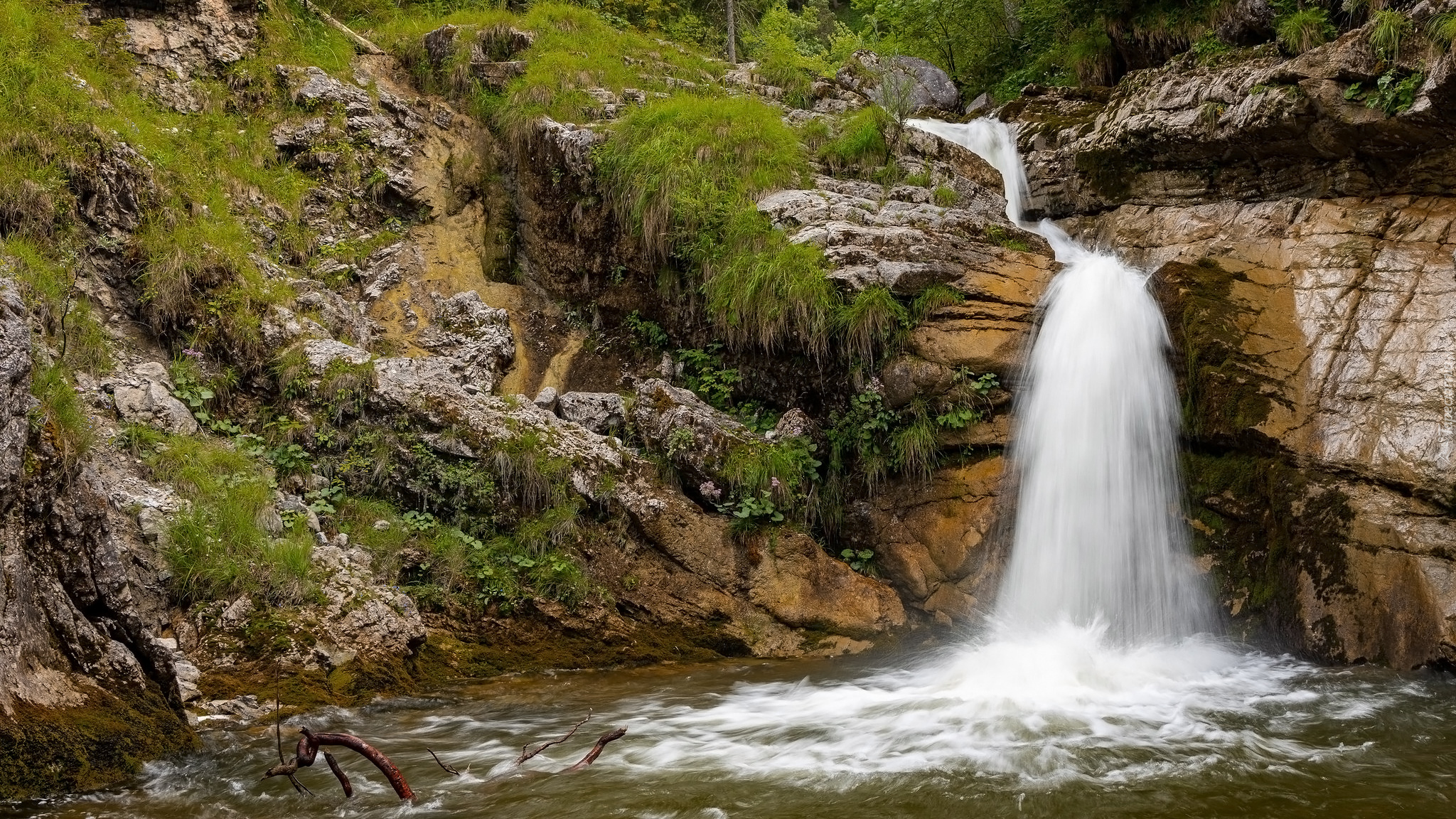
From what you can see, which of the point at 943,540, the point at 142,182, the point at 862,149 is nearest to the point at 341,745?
the point at 943,540

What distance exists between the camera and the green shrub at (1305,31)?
8742 mm

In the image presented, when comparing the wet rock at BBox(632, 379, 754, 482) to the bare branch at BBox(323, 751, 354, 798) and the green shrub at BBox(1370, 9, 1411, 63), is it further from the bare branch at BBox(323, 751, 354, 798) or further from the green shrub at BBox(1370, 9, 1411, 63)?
the green shrub at BBox(1370, 9, 1411, 63)

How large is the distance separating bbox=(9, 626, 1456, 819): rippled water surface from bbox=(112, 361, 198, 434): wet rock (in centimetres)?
313

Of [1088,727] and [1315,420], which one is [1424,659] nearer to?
[1315,420]

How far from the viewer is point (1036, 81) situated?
14633 millimetres

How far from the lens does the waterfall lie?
7.22m

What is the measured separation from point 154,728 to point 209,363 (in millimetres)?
4323

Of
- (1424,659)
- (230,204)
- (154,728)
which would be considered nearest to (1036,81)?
(1424,659)

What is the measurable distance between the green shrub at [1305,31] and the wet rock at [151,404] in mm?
10817

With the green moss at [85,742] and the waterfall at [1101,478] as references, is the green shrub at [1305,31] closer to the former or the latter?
the waterfall at [1101,478]

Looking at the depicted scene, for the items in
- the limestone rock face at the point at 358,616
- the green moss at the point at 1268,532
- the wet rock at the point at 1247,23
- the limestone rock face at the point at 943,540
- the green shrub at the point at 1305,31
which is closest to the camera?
the limestone rock face at the point at 358,616

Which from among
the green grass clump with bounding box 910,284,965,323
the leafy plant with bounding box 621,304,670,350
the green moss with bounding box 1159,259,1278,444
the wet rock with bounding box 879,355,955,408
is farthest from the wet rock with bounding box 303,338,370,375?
the green moss with bounding box 1159,259,1278,444

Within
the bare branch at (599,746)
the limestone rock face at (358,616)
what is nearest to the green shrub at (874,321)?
the limestone rock face at (358,616)

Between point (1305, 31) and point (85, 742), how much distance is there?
11.2 m
